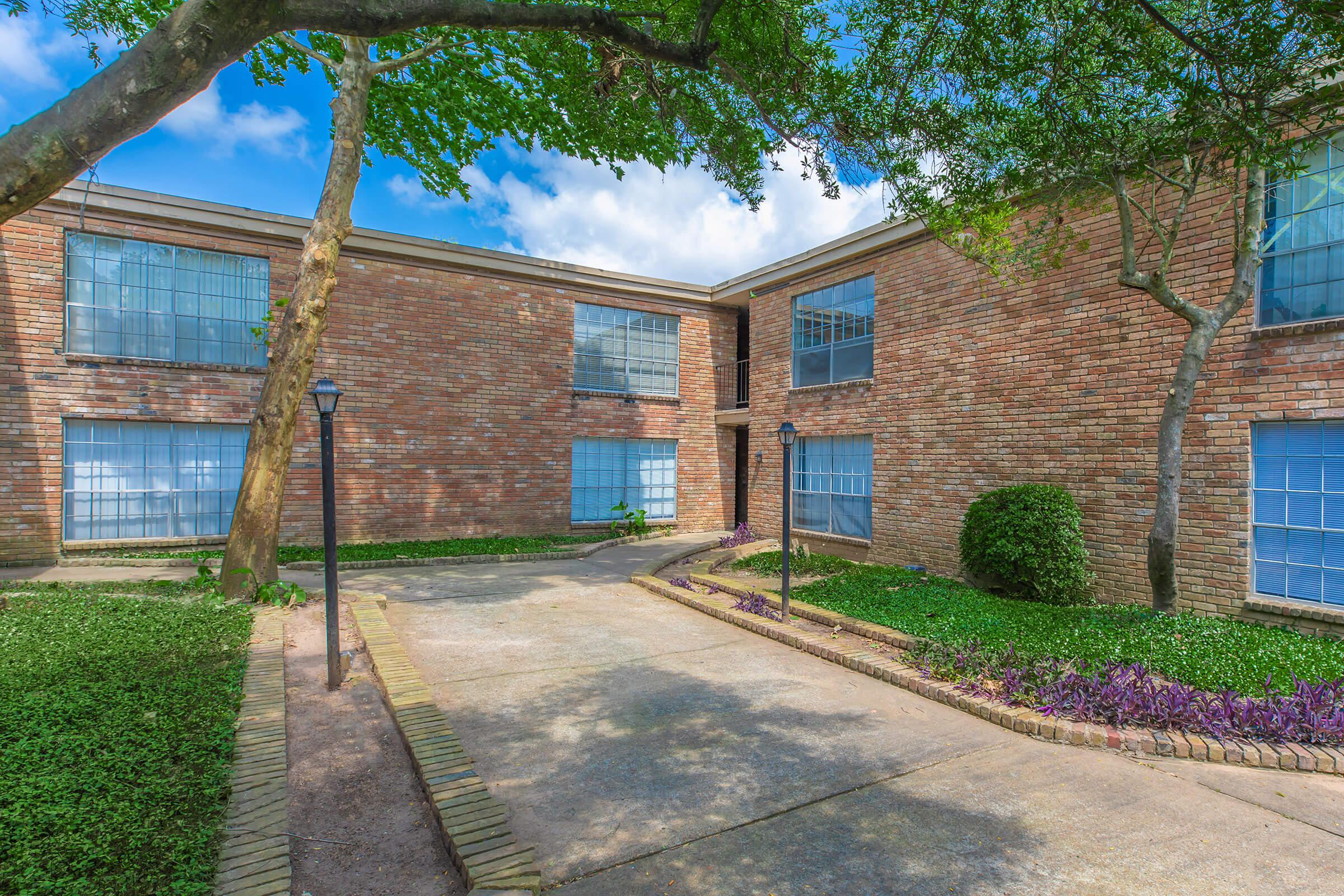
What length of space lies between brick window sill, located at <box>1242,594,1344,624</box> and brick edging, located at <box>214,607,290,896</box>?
866 cm

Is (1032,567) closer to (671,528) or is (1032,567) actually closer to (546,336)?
(671,528)

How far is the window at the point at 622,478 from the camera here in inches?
604

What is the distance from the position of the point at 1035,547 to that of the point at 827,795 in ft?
18.1

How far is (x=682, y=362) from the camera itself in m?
16.5

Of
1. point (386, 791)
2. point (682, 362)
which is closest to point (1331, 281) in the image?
point (386, 791)

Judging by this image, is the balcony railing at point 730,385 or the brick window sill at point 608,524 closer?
the brick window sill at point 608,524

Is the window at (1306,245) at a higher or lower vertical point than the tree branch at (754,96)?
lower

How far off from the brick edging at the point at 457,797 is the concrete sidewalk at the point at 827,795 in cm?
20

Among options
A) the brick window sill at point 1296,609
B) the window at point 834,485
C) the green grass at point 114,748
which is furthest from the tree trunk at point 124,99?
the window at point 834,485

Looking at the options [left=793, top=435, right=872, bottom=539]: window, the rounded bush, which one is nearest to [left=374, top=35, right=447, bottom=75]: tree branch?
[left=793, top=435, right=872, bottom=539]: window

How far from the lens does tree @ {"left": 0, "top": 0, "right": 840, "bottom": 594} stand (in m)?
2.75

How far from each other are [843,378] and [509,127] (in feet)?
25.6

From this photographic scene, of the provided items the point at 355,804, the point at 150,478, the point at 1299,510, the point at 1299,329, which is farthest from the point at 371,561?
the point at 1299,329

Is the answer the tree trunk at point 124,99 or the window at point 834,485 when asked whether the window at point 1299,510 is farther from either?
the tree trunk at point 124,99
